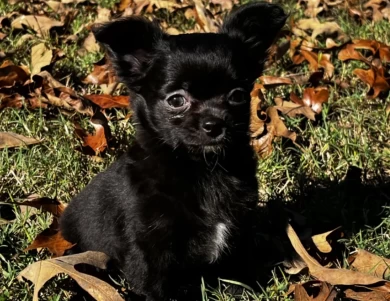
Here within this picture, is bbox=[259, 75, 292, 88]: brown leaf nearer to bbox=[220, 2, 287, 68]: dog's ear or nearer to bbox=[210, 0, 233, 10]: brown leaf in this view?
bbox=[220, 2, 287, 68]: dog's ear

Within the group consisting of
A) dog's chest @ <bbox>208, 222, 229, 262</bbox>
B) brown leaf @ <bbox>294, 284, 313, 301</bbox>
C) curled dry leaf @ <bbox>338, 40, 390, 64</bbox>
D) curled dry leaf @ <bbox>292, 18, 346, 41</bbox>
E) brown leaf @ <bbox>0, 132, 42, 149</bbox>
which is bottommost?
curled dry leaf @ <bbox>292, 18, 346, 41</bbox>

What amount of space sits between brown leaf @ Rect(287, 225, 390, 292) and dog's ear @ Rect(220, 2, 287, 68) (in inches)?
41.6

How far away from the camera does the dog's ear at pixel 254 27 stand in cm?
379

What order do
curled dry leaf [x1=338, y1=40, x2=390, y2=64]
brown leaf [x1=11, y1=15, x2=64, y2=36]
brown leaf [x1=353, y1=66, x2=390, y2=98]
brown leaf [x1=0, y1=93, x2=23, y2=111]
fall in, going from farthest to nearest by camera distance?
brown leaf [x1=11, y1=15, x2=64, y2=36] → curled dry leaf [x1=338, y1=40, x2=390, y2=64] → brown leaf [x1=353, y1=66, x2=390, y2=98] → brown leaf [x1=0, y1=93, x2=23, y2=111]

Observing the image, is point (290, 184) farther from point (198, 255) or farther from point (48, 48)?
point (48, 48)

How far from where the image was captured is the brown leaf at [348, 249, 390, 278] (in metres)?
3.71

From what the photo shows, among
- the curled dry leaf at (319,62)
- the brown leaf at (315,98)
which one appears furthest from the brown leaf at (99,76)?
the curled dry leaf at (319,62)

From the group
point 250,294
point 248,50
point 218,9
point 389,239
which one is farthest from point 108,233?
point 218,9

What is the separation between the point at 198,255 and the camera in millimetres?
3580

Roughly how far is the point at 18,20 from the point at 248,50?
2851 millimetres

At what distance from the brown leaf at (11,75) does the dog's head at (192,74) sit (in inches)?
63.2

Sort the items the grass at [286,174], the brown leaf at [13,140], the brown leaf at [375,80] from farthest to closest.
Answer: the brown leaf at [375,80] < the brown leaf at [13,140] < the grass at [286,174]

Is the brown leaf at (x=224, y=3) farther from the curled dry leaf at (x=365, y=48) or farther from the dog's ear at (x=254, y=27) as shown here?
the dog's ear at (x=254, y=27)

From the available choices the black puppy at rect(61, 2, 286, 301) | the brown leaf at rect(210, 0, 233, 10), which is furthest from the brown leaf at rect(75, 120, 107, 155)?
the brown leaf at rect(210, 0, 233, 10)
